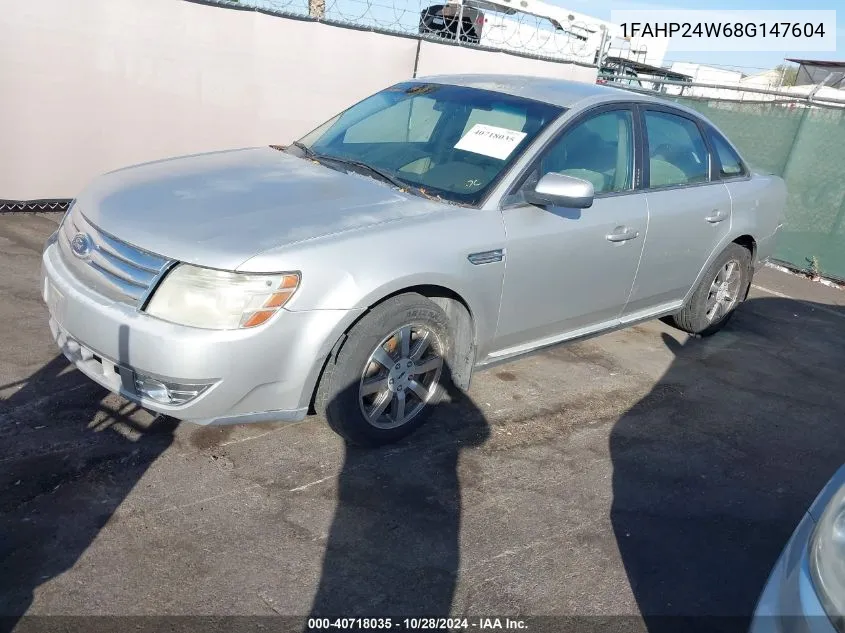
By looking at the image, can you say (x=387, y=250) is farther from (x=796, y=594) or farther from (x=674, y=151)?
(x=674, y=151)

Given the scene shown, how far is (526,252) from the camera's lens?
3.67 m

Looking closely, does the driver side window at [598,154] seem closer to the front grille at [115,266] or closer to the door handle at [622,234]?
the door handle at [622,234]

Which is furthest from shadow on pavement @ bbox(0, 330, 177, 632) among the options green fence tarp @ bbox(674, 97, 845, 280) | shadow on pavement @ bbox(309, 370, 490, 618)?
green fence tarp @ bbox(674, 97, 845, 280)

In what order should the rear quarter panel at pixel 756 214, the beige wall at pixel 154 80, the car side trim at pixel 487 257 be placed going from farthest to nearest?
the beige wall at pixel 154 80 < the rear quarter panel at pixel 756 214 < the car side trim at pixel 487 257

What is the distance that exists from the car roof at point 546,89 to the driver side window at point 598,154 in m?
0.11

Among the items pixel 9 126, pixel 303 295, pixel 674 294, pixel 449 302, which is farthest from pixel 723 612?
pixel 9 126

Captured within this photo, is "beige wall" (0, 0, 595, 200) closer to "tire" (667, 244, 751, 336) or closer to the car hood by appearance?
the car hood

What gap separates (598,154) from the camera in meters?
4.22

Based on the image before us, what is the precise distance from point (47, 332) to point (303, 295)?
215 centimetres

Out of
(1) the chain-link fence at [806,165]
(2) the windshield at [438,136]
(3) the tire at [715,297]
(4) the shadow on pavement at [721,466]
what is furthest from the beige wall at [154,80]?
(4) the shadow on pavement at [721,466]

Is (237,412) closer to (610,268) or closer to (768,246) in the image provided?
(610,268)

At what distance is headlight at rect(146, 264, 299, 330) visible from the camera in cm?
283

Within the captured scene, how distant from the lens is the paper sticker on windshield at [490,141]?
3840 millimetres

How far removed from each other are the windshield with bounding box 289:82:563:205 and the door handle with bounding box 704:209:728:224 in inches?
60.6
